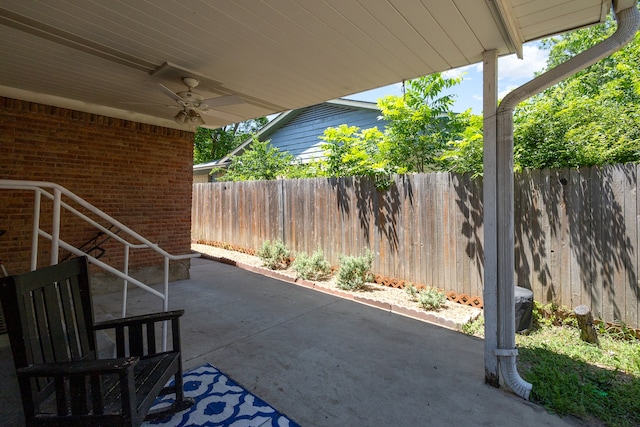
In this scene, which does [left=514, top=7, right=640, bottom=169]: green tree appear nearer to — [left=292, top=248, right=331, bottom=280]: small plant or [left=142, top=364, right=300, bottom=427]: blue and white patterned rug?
[left=292, top=248, right=331, bottom=280]: small plant

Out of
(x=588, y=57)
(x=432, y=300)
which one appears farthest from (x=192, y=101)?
(x=432, y=300)

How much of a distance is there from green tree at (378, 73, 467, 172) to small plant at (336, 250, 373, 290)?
71.0 inches

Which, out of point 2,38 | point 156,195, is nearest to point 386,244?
point 156,195

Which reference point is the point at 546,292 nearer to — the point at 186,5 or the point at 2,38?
the point at 186,5

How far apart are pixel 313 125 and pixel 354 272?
6722 millimetres

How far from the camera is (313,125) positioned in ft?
34.3

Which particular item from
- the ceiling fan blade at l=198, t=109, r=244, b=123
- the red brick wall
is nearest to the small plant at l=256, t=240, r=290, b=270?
the red brick wall

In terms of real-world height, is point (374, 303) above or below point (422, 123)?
below

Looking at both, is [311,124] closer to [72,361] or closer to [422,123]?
[422,123]

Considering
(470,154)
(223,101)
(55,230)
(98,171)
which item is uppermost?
(223,101)

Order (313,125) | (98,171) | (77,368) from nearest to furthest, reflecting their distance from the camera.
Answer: (77,368) → (98,171) → (313,125)

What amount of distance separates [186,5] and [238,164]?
792 centimetres

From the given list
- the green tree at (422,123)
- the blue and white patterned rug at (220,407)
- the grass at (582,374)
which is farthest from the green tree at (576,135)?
the blue and white patterned rug at (220,407)

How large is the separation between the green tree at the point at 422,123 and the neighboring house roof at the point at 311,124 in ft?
9.64
